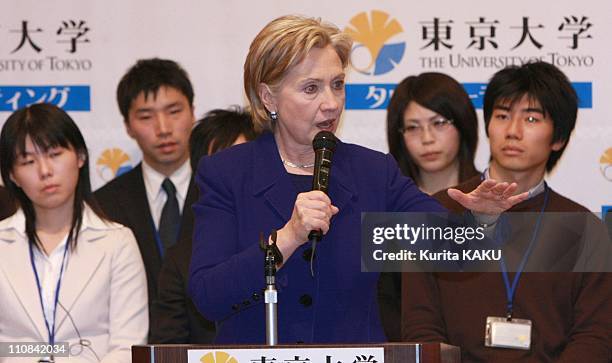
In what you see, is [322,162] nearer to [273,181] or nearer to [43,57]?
[273,181]

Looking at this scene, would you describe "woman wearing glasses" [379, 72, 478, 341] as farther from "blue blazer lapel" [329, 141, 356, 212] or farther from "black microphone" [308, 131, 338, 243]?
"black microphone" [308, 131, 338, 243]

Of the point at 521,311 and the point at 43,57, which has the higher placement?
the point at 43,57

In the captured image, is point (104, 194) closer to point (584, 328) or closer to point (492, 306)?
point (492, 306)

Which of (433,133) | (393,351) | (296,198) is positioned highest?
(433,133)

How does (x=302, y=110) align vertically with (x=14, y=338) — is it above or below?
above

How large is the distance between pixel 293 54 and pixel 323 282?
57 cm

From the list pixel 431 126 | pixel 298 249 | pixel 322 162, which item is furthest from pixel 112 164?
pixel 322 162

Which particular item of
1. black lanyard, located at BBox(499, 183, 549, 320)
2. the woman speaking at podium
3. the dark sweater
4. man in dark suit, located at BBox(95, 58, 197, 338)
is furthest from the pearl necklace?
man in dark suit, located at BBox(95, 58, 197, 338)

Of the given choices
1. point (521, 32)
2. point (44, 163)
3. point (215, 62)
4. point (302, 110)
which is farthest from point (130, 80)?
point (302, 110)

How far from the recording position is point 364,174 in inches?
103

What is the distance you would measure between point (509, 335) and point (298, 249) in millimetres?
1098

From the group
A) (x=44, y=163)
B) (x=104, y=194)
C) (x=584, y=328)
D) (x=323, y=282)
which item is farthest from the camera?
(x=104, y=194)

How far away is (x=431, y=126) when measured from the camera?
13.3ft

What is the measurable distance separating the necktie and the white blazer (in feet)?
1.75
